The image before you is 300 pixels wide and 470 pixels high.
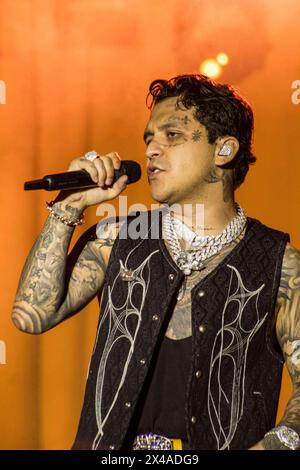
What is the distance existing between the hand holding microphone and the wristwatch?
2.50 feet

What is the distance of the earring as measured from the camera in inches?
91.6

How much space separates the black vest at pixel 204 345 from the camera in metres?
2.05

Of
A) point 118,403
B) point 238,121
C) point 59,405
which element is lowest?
point 59,405

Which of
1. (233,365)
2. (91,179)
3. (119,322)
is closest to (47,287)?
(119,322)

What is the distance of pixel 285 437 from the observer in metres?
1.93

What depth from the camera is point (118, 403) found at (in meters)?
2.06

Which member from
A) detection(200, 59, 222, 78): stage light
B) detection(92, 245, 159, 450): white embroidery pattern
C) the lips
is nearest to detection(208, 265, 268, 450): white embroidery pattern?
detection(92, 245, 159, 450): white embroidery pattern

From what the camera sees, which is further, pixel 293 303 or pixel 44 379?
pixel 44 379

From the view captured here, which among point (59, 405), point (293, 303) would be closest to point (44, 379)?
point (59, 405)

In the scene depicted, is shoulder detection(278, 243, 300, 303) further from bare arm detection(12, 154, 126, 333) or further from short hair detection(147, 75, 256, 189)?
bare arm detection(12, 154, 126, 333)

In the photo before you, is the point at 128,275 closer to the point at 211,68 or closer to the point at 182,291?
the point at 182,291

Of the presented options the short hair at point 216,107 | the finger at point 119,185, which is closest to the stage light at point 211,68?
the short hair at point 216,107

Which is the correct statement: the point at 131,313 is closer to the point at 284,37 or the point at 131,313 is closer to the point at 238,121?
the point at 238,121
